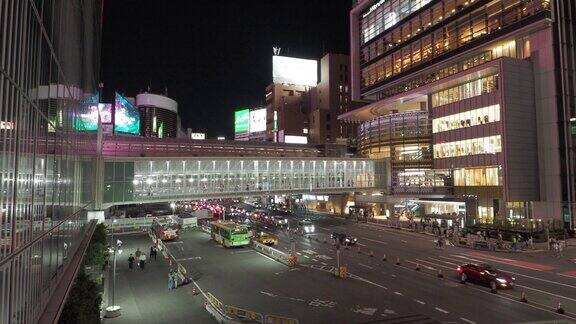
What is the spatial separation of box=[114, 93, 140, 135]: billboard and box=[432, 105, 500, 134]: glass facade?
2380 inches

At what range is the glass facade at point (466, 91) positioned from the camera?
2286 inches

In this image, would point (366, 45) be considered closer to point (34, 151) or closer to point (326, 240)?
point (326, 240)

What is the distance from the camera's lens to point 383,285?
27.5 meters

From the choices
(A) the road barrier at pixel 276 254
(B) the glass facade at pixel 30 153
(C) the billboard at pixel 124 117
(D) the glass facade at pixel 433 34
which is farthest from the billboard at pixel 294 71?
(B) the glass facade at pixel 30 153

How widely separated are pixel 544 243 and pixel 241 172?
42953 mm

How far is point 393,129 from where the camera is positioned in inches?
2995

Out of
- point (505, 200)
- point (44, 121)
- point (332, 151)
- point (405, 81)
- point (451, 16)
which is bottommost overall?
point (505, 200)

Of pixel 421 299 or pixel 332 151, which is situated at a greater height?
pixel 332 151

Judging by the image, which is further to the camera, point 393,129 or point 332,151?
point 332,151

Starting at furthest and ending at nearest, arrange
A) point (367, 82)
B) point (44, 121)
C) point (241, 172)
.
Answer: point (367, 82) < point (241, 172) < point (44, 121)

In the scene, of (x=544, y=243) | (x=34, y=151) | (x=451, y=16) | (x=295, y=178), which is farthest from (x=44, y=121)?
(x=451, y=16)

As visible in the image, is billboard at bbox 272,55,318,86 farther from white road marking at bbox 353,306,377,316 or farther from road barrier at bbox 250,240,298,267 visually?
white road marking at bbox 353,306,377,316

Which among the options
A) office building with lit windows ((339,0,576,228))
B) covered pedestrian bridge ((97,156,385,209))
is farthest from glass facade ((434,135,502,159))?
covered pedestrian bridge ((97,156,385,209))

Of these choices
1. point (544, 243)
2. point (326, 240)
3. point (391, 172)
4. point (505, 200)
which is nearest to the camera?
point (544, 243)
